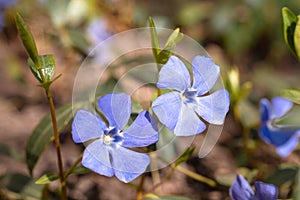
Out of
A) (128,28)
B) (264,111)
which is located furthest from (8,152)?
(128,28)

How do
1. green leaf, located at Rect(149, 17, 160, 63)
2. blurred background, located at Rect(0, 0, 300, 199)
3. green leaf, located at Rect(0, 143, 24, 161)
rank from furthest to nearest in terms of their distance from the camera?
blurred background, located at Rect(0, 0, 300, 199)
green leaf, located at Rect(0, 143, 24, 161)
green leaf, located at Rect(149, 17, 160, 63)

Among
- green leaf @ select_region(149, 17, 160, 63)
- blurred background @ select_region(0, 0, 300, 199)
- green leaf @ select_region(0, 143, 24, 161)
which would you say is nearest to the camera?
green leaf @ select_region(149, 17, 160, 63)

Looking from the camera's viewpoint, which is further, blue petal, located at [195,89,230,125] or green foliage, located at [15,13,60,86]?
blue petal, located at [195,89,230,125]

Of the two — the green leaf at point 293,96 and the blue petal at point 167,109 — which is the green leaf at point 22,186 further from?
the green leaf at point 293,96

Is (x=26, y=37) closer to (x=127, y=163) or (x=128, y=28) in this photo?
(x=127, y=163)

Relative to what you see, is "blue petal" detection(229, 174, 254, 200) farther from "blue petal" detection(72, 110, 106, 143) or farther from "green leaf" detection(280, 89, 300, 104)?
"blue petal" detection(72, 110, 106, 143)

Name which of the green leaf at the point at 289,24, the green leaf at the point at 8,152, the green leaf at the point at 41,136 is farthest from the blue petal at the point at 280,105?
the green leaf at the point at 8,152

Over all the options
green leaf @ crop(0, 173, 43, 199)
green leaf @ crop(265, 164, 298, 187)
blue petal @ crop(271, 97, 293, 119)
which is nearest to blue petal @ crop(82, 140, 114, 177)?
green leaf @ crop(0, 173, 43, 199)
